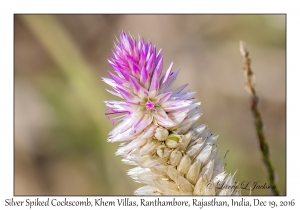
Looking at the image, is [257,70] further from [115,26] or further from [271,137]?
[115,26]

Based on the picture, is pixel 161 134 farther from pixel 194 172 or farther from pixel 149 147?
pixel 194 172

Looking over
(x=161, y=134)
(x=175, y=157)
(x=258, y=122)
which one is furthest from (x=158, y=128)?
(x=258, y=122)

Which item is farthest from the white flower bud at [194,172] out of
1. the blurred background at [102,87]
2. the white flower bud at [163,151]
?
the blurred background at [102,87]

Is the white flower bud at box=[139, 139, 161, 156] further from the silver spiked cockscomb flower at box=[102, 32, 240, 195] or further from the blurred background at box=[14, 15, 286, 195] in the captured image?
the blurred background at box=[14, 15, 286, 195]

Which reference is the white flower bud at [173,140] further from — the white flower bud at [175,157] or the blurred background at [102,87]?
the blurred background at [102,87]

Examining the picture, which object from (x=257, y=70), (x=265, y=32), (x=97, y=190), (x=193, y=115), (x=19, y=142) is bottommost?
(x=97, y=190)

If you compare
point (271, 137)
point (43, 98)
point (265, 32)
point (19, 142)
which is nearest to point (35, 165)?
point (19, 142)
